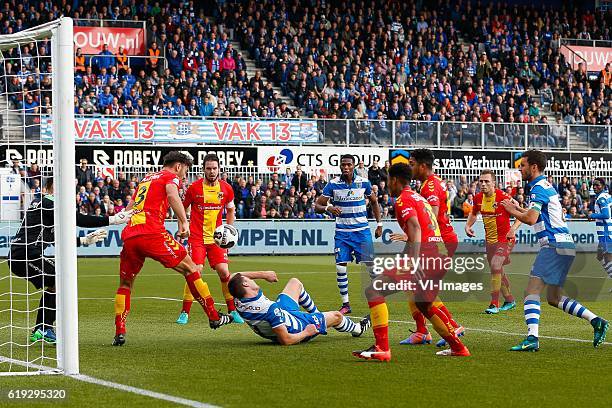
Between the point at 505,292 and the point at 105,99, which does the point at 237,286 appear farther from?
the point at 105,99

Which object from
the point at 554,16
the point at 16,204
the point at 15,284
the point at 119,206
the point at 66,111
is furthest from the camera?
the point at 554,16

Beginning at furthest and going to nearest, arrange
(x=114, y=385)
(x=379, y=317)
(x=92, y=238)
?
(x=92, y=238) < (x=379, y=317) < (x=114, y=385)

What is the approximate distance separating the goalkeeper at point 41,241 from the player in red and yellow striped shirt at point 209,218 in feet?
10.9

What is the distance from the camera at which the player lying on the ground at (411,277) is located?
420 inches

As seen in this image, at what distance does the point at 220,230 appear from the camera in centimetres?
1430

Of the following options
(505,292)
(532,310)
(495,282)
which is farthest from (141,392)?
(505,292)

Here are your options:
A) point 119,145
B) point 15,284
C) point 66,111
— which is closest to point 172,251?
point 66,111

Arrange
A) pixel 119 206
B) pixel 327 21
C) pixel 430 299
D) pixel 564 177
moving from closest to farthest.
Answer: pixel 430 299 → pixel 119 206 → pixel 564 177 → pixel 327 21

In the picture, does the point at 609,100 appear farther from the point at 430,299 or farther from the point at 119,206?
the point at 430,299

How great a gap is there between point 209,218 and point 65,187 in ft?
19.7

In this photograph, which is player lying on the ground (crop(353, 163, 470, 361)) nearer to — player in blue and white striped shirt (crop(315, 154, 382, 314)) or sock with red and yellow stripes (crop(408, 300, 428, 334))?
sock with red and yellow stripes (crop(408, 300, 428, 334))

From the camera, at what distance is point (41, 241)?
1141 centimetres

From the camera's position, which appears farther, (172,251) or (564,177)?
(564,177)

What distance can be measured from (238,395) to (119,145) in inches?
1020
